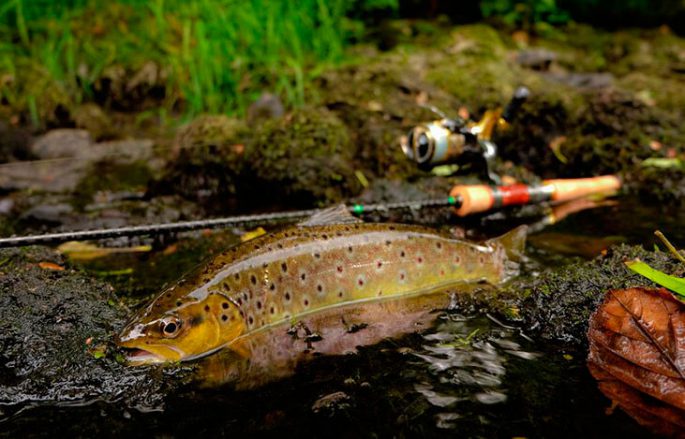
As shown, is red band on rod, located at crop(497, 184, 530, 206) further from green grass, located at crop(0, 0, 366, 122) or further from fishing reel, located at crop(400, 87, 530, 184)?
green grass, located at crop(0, 0, 366, 122)

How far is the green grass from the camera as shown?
7.55 metres

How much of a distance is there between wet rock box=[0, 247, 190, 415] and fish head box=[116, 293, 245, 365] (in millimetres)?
89

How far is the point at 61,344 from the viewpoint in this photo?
266cm

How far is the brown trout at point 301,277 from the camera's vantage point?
8.68ft

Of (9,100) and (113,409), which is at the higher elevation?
(9,100)

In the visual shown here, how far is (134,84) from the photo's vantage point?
8.19 m

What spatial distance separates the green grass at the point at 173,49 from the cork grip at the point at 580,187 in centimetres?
330

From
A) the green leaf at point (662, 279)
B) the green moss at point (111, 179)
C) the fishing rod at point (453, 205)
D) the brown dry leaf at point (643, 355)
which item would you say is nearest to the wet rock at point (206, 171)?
the green moss at point (111, 179)

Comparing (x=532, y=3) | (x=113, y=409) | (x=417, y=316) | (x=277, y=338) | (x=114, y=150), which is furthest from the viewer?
(x=532, y=3)

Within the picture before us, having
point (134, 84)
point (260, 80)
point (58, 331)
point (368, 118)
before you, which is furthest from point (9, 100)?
point (58, 331)

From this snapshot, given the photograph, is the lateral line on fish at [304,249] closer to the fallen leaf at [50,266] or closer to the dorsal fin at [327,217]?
the dorsal fin at [327,217]

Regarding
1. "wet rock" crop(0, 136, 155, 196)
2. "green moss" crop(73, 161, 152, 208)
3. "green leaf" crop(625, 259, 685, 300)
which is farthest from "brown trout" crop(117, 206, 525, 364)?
"wet rock" crop(0, 136, 155, 196)

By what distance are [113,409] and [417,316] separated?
1.53 m

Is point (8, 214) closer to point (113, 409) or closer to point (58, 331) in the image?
point (58, 331)
